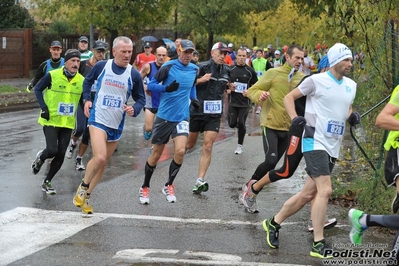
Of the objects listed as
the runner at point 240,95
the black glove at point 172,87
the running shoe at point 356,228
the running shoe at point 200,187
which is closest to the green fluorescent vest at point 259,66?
the runner at point 240,95

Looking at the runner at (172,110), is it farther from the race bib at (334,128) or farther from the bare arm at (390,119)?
the bare arm at (390,119)

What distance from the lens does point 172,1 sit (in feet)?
109

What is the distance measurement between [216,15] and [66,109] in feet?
95.2

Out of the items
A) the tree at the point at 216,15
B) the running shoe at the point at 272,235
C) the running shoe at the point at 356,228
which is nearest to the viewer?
the running shoe at the point at 356,228

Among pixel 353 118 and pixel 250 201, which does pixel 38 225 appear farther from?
pixel 353 118

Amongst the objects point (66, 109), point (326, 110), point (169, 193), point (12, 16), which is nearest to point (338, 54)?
point (326, 110)

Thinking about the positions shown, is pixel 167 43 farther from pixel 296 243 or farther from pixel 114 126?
pixel 296 243

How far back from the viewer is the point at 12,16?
118 feet

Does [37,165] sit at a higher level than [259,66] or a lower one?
lower

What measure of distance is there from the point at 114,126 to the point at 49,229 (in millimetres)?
1509

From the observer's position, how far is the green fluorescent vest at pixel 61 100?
10117 mm

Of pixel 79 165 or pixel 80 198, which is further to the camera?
pixel 79 165

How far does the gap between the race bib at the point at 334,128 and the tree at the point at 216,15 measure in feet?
101

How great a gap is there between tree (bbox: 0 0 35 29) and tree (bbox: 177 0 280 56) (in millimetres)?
7772
